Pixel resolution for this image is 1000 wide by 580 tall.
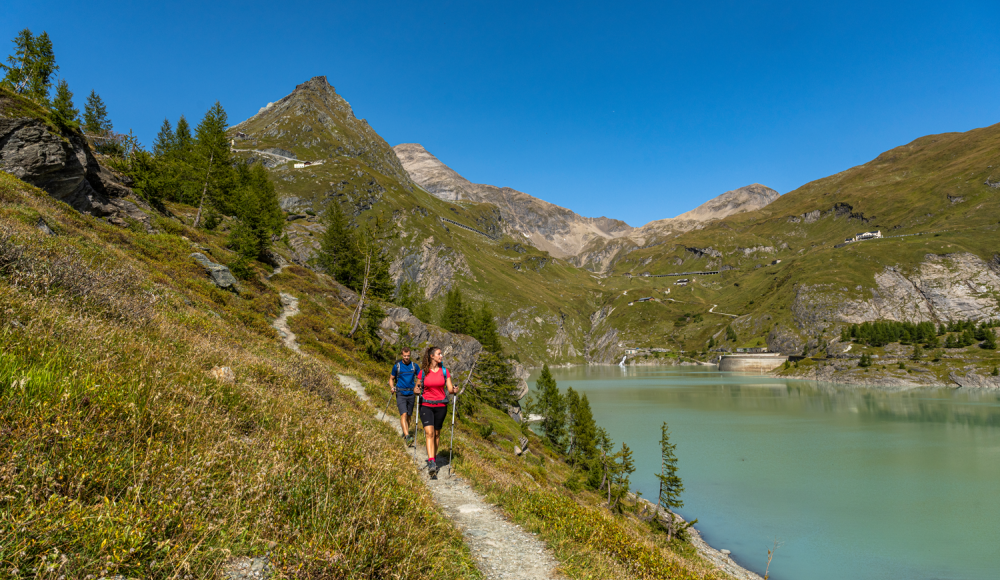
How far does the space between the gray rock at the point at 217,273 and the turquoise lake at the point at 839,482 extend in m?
43.0

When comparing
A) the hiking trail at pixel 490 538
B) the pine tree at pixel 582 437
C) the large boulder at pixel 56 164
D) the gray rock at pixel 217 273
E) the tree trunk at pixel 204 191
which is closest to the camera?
the hiking trail at pixel 490 538

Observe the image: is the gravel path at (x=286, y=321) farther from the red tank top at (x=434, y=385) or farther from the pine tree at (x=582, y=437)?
the pine tree at (x=582, y=437)

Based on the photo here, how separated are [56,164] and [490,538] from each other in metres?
35.1

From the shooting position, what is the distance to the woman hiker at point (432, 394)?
36.0ft

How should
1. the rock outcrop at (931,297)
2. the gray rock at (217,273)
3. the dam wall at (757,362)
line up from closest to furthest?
1. the gray rock at (217,273)
2. the dam wall at (757,362)
3. the rock outcrop at (931,297)

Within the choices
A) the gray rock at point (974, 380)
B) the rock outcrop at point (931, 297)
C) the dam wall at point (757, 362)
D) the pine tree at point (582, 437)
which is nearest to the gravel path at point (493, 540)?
the pine tree at point (582, 437)

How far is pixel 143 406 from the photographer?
4918mm

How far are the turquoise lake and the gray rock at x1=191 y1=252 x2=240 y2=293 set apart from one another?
43.0m

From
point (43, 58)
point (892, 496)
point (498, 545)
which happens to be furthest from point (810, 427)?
point (43, 58)

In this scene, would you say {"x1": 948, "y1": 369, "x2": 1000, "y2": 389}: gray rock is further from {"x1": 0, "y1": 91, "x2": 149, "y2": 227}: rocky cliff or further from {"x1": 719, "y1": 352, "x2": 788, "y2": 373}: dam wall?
{"x1": 0, "y1": 91, "x2": 149, "y2": 227}: rocky cliff

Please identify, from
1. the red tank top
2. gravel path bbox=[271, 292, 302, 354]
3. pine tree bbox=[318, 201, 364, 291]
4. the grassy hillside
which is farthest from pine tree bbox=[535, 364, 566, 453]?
the grassy hillside

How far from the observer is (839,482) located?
45.4 m

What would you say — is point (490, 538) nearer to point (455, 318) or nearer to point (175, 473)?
point (175, 473)

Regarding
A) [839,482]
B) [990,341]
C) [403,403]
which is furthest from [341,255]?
[990,341]
